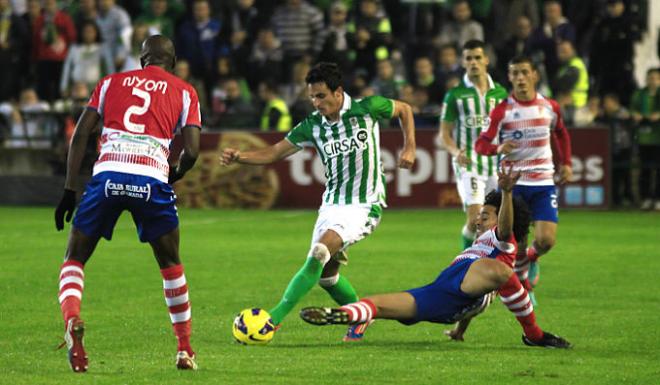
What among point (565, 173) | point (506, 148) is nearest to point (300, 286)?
point (506, 148)

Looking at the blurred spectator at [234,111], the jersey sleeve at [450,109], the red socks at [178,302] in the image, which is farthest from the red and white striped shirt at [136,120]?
the blurred spectator at [234,111]

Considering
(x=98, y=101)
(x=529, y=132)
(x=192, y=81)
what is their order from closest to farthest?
1. (x=98, y=101)
2. (x=529, y=132)
3. (x=192, y=81)

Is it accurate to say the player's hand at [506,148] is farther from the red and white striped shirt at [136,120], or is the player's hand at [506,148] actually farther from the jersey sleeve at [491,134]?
the red and white striped shirt at [136,120]

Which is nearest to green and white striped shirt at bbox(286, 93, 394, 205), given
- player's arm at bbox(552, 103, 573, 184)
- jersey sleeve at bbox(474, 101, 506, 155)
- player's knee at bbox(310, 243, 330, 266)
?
player's knee at bbox(310, 243, 330, 266)

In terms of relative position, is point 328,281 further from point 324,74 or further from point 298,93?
point 298,93

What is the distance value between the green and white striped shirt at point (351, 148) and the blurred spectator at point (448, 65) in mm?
11426

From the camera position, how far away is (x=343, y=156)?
1032cm

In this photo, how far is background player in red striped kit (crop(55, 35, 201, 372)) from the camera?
846cm

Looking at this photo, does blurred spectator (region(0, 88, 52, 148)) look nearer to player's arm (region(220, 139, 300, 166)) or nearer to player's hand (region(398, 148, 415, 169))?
player's arm (region(220, 139, 300, 166))

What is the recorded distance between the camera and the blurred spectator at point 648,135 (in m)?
21.4

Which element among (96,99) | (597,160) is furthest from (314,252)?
(597,160)

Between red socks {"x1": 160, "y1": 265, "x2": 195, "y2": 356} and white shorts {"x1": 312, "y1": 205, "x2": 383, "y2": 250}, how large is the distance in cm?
149

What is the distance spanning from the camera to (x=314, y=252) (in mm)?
9805

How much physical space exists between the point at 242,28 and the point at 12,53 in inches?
149
